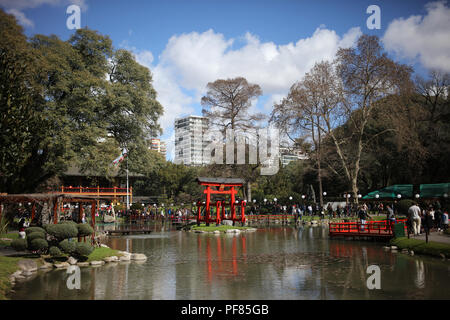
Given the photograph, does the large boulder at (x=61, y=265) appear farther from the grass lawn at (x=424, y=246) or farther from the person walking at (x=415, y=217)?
the person walking at (x=415, y=217)

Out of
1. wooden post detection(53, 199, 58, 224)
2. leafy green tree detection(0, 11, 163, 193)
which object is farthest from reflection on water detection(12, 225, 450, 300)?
leafy green tree detection(0, 11, 163, 193)

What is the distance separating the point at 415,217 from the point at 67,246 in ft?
56.2

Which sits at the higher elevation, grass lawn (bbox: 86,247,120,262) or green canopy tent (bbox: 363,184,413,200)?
Answer: green canopy tent (bbox: 363,184,413,200)

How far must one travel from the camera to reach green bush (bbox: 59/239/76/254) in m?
14.3

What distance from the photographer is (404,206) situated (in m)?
35.5

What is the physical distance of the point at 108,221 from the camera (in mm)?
42969

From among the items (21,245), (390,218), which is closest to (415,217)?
(390,218)

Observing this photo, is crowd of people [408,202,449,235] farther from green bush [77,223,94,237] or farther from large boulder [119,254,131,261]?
green bush [77,223,94,237]

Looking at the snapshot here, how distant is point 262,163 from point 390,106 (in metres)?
19.9

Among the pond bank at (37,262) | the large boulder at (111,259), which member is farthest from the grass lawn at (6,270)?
the large boulder at (111,259)

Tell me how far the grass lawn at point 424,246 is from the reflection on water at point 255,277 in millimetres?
603

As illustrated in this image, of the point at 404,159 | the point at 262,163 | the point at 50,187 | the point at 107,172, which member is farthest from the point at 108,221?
the point at 404,159

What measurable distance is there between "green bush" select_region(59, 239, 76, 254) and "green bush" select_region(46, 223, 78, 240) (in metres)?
0.22

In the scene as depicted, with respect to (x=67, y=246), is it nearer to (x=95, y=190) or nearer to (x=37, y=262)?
(x=37, y=262)
